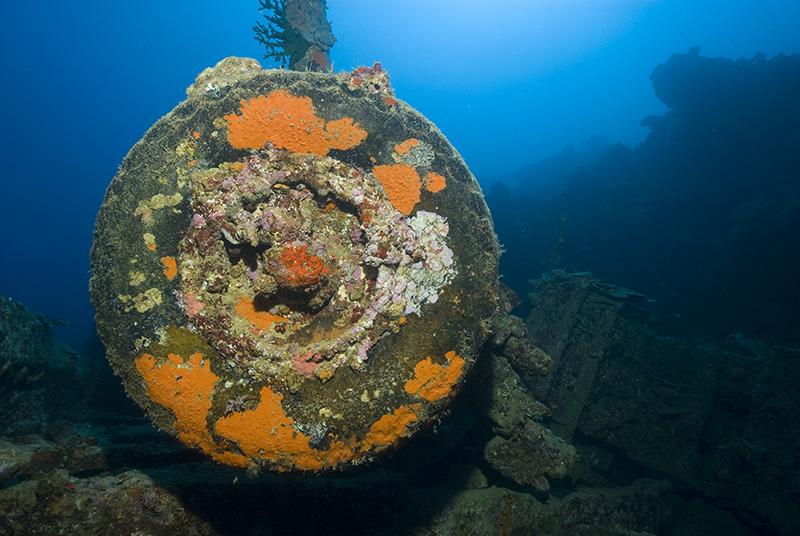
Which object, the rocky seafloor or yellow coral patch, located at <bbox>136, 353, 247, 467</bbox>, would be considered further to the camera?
the rocky seafloor

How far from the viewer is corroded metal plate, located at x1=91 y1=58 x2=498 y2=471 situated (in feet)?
9.30

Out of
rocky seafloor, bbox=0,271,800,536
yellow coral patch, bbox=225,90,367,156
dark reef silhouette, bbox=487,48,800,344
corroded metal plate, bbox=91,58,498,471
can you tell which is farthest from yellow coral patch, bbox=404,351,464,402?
dark reef silhouette, bbox=487,48,800,344

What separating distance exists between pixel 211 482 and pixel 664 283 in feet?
61.3

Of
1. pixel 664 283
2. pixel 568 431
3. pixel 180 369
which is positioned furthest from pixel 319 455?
pixel 664 283

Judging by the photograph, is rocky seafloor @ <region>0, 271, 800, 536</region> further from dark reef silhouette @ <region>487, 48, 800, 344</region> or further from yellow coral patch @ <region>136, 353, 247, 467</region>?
dark reef silhouette @ <region>487, 48, 800, 344</region>

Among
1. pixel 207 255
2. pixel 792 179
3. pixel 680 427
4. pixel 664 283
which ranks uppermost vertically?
pixel 792 179

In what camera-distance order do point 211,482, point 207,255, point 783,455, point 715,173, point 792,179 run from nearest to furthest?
1. point 207,255
2. point 211,482
3. point 783,455
4. point 792,179
5. point 715,173

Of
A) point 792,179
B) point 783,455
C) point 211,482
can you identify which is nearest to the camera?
point 211,482

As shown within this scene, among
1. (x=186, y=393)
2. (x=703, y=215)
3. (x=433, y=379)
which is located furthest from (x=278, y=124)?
(x=703, y=215)

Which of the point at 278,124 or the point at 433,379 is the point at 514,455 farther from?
the point at 278,124

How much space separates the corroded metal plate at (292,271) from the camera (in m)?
2.84

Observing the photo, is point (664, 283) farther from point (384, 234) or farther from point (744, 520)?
point (384, 234)

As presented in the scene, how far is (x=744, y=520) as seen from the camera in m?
5.51

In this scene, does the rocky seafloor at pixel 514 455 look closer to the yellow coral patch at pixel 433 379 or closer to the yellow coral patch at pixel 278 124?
the yellow coral patch at pixel 433 379
